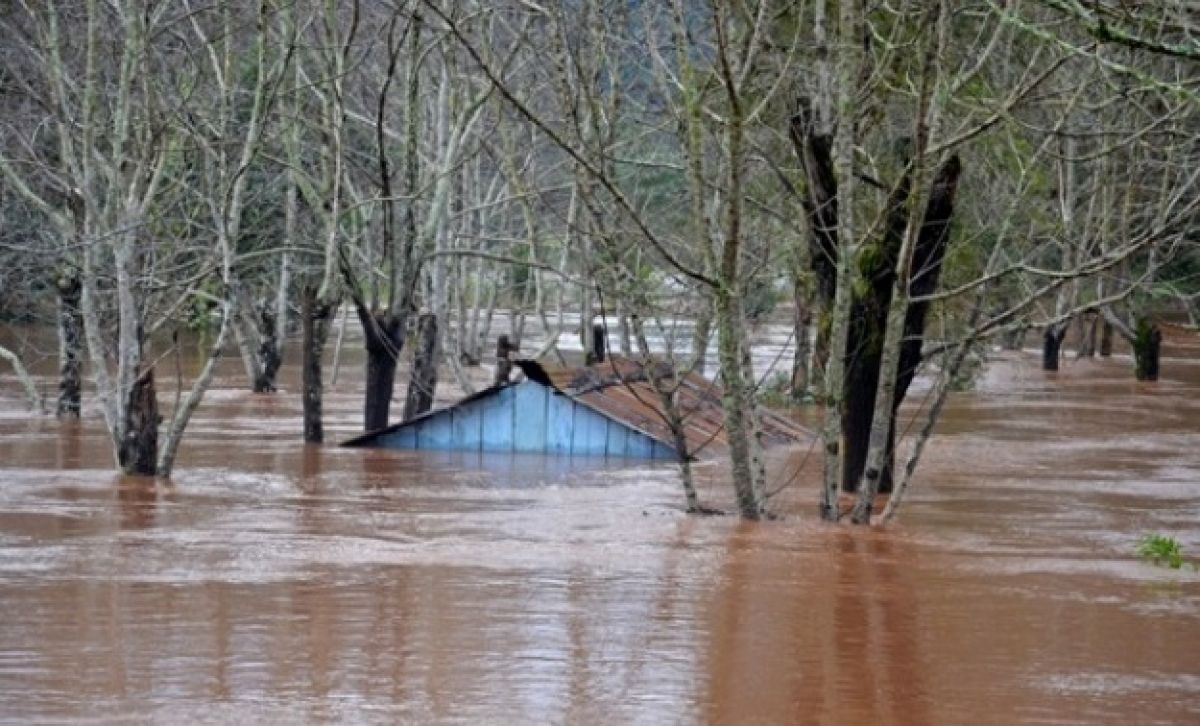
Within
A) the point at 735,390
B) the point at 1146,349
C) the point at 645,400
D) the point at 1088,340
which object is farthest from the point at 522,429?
the point at 1088,340

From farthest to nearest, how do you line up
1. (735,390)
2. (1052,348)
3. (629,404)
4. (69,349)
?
(1052,348) < (69,349) < (629,404) < (735,390)

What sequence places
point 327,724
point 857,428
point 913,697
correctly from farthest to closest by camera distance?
point 857,428
point 913,697
point 327,724

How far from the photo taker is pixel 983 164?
76.5 ft

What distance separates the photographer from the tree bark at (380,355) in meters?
23.1

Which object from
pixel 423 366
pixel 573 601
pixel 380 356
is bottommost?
pixel 573 601

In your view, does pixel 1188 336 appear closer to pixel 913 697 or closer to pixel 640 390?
pixel 640 390

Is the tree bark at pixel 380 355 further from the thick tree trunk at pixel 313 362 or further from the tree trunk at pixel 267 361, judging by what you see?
the tree trunk at pixel 267 361

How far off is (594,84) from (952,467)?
7727 millimetres

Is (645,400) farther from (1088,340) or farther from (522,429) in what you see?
(1088,340)

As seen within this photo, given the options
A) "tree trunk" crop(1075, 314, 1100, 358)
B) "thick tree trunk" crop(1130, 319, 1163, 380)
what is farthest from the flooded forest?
"tree trunk" crop(1075, 314, 1100, 358)

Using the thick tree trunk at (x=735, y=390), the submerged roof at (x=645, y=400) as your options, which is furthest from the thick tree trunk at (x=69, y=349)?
the thick tree trunk at (x=735, y=390)

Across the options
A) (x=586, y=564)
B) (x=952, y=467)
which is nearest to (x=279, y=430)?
(x=952, y=467)

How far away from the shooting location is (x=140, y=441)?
18.8 metres

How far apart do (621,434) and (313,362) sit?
349 centimetres
